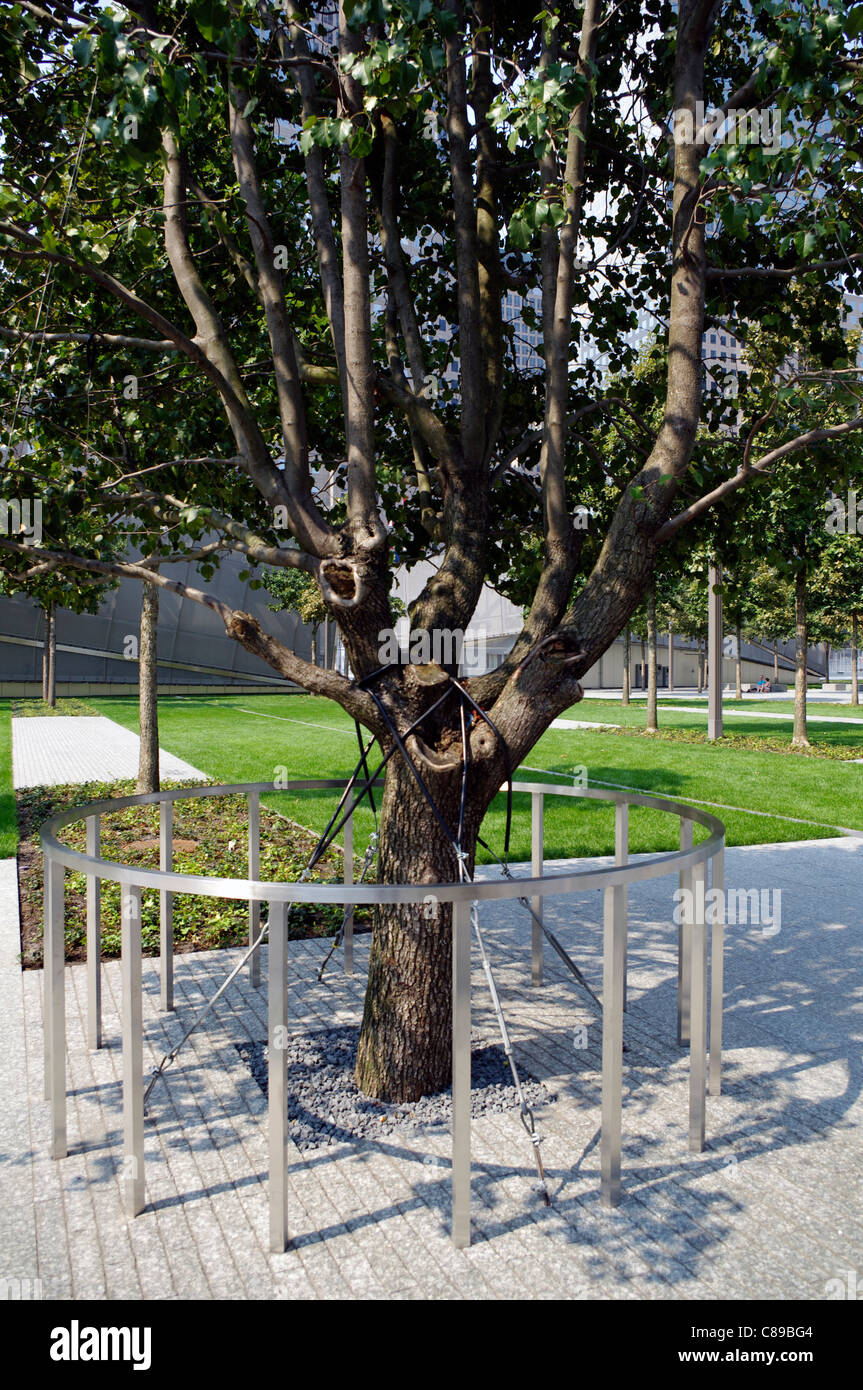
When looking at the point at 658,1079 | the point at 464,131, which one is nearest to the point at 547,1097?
the point at 658,1079

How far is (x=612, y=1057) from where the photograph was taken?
3439mm

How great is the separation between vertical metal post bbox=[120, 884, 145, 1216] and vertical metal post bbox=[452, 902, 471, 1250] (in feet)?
3.51

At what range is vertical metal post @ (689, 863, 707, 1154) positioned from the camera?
12.4ft

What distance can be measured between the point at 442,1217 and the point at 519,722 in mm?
1930

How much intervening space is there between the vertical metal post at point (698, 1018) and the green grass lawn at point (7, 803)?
7.45 m

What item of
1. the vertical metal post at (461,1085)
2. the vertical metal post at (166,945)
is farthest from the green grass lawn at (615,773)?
the vertical metal post at (461,1085)

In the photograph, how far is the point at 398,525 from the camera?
275 inches

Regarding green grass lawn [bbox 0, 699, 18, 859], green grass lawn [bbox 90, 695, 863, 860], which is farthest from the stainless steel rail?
green grass lawn [bbox 0, 699, 18, 859]

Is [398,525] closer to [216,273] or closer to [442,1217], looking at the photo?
[216,273]

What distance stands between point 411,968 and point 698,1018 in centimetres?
124

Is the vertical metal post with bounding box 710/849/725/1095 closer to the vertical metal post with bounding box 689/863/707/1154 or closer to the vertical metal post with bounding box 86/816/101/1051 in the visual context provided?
the vertical metal post with bounding box 689/863/707/1154

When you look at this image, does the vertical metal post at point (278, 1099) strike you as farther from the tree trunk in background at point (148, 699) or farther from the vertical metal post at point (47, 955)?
the tree trunk in background at point (148, 699)

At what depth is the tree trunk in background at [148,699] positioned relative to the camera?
41.0 ft

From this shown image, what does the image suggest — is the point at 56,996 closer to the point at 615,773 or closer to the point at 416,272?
the point at 416,272
